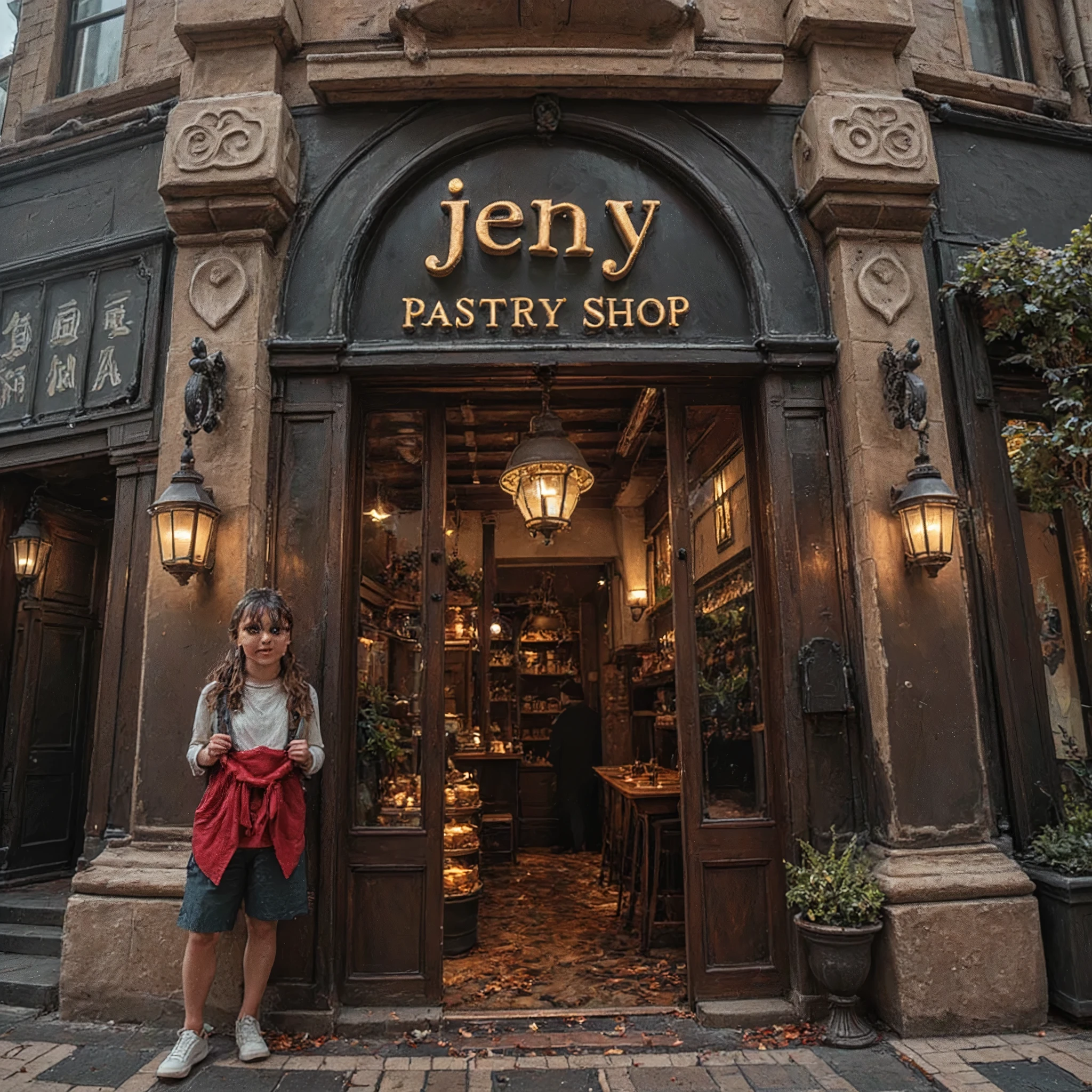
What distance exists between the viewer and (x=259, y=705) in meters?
4.34

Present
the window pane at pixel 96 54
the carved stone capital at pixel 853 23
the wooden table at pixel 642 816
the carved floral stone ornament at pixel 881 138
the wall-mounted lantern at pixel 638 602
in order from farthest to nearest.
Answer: the wall-mounted lantern at pixel 638 602 → the window pane at pixel 96 54 → the wooden table at pixel 642 816 → the carved stone capital at pixel 853 23 → the carved floral stone ornament at pixel 881 138

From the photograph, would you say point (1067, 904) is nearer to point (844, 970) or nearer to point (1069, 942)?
point (1069, 942)

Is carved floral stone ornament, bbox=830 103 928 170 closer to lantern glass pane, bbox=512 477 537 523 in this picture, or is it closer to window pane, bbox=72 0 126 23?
lantern glass pane, bbox=512 477 537 523

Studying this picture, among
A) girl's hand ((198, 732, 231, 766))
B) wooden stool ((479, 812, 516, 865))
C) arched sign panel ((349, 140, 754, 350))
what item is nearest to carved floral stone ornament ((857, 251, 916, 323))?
arched sign panel ((349, 140, 754, 350))

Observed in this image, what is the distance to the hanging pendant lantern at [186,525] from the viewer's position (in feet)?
15.4

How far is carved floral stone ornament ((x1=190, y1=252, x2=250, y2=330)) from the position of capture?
5242 millimetres

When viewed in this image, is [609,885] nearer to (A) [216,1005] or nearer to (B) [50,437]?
(A) [216,1005]

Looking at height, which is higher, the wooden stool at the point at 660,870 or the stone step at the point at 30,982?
the wooden stool at the point at 660,870

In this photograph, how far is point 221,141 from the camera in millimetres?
5301

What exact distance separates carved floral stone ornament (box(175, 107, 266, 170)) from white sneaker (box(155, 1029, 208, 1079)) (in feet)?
16.5

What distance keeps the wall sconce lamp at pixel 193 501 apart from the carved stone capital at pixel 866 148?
4070 mm

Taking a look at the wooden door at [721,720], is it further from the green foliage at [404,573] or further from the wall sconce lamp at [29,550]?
the wall sconce lamp at [29,550]

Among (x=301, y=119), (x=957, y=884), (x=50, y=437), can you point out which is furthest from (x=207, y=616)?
(x=957, y=884)


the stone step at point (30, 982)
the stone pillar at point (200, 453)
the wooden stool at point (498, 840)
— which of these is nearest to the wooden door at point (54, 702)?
the stone step at point (30, 982)
